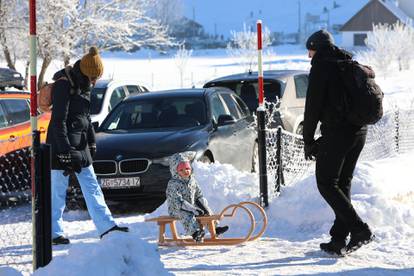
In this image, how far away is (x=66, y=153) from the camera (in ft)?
23.2

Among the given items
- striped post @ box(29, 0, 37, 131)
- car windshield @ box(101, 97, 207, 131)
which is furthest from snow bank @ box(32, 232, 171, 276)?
car windshield @ box(101, 97, 207, 131)

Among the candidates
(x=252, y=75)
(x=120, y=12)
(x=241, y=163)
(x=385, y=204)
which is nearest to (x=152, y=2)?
(x=120, y=12)

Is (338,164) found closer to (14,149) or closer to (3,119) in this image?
(14,149)

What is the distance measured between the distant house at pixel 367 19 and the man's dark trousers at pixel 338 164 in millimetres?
92196

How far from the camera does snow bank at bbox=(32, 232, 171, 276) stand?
4.81 meters

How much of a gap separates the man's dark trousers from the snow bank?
1.97 meters

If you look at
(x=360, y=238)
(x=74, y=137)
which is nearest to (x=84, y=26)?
(x=74, y=137)

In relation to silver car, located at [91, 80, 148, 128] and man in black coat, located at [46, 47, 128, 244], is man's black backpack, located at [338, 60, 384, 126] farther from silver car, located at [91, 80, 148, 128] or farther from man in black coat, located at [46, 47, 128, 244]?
silver car, located at [91, 80, 148, 128]

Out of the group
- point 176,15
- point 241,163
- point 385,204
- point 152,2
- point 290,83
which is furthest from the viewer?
point 176,15

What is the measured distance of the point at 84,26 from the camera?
26.4 meters

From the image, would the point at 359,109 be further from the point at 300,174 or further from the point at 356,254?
the point at 300,174

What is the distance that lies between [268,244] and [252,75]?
7384 millimetres

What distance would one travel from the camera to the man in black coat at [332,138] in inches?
252

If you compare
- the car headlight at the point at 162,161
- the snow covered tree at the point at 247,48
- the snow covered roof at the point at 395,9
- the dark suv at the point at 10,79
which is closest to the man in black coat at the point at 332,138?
the car headlight at the point at 162,161
